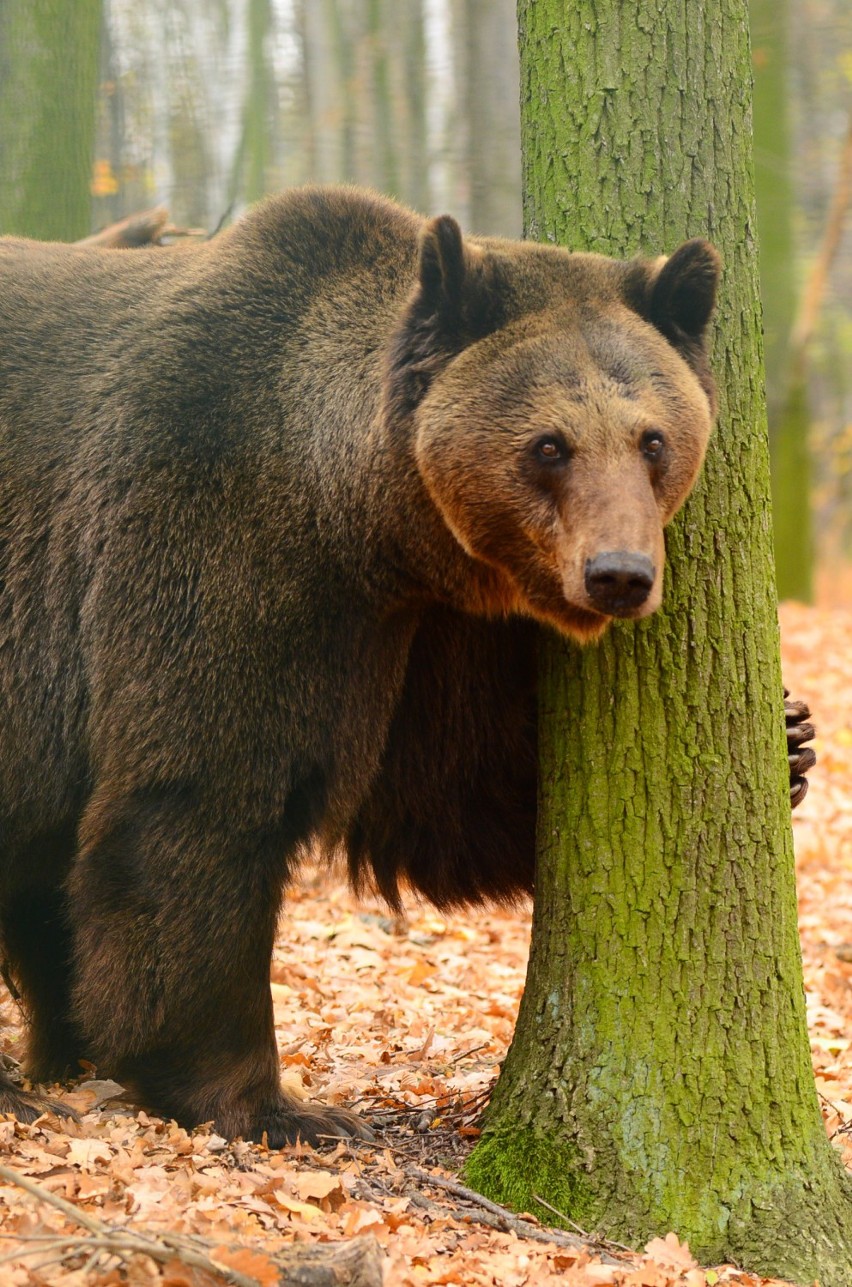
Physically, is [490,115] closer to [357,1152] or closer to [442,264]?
[442,264]

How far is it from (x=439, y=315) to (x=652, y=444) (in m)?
0.87

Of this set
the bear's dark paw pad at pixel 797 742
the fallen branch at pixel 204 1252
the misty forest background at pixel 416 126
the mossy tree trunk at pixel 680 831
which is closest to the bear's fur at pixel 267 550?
the mossy tree trunk at pixel 680 831

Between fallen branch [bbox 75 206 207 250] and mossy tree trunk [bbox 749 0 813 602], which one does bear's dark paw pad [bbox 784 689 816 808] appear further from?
mossy tree trunk [bbox 749 0 813 602]

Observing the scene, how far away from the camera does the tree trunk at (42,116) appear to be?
30.1ft

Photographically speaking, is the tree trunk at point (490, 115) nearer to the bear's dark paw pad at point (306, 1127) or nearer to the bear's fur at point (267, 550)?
the bear's fur at point (267, 550)

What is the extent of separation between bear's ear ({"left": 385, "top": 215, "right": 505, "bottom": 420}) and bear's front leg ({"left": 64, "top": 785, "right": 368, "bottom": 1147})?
64.6 inches

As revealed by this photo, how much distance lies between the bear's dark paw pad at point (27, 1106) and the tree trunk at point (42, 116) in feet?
20.0

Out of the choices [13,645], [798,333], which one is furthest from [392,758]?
[798,333]

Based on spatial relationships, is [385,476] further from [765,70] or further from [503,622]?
[765,70]

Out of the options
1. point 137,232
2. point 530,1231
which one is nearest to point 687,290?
point 530,1231

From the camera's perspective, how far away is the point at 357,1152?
5.14 meters

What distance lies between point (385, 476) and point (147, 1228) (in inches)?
100

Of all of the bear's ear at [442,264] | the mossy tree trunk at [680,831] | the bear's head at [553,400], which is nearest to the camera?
the bear's head at [553,400]

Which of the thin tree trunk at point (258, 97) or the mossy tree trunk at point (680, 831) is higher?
the thin tree trunk at point (258, 97)
